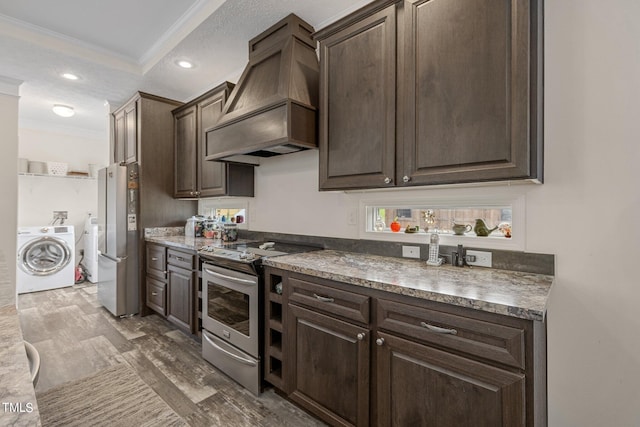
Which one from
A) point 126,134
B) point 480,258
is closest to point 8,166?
point 126,134

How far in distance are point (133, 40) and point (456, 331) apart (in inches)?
139

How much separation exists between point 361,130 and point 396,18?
0.63 meters

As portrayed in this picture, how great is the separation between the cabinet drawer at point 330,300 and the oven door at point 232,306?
1.20 ft

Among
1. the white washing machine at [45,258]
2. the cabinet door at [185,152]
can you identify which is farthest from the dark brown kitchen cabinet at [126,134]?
the white washing machine at [45,258]

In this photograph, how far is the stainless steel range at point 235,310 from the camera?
1.96 m

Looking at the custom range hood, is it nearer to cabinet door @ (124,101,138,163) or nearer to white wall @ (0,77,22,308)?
cabinet door @ (124,101,138,163)

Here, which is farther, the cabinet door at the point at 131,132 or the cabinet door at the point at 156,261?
the cabinet door at the point at 131,132

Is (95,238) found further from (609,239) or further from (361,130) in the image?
(609,239)

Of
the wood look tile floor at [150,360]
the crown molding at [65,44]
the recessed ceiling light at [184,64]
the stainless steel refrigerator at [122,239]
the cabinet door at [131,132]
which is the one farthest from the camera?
the cabinet door at [131,132]

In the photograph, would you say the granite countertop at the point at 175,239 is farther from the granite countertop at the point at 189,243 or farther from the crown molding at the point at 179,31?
the crown molding at the point at 179,31

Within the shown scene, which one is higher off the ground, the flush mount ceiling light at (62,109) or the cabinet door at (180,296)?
the flush mount ceiling light at (62,109)

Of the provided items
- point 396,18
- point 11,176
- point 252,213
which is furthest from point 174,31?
point 11,176

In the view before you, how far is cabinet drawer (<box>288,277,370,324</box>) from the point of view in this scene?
1436mm

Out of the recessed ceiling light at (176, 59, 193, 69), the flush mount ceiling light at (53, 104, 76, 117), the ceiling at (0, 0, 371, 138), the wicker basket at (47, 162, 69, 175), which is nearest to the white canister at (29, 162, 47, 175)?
the wicker basket at (47, 162, 69, 175)
